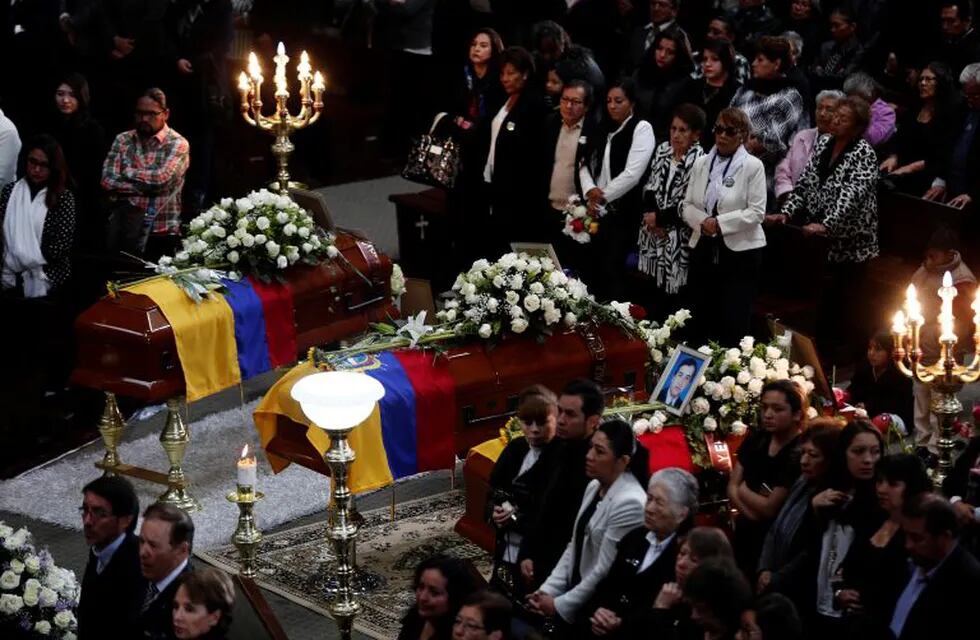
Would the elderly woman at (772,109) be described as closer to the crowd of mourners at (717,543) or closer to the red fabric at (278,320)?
the red fabric at (278,320)

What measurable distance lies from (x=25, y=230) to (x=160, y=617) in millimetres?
5206

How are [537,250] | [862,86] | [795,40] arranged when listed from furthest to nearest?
[795,40], [862,86], [537,250]

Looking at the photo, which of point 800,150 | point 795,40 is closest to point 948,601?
point 800,150

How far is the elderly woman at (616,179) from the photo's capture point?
1174 cm

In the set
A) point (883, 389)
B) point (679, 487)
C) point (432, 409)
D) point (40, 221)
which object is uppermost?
point (679, 487)

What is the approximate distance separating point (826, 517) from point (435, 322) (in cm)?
363

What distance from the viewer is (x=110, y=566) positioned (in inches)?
281

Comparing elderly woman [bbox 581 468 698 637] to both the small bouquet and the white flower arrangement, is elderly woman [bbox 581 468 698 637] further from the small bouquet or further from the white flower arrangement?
the small bouquet

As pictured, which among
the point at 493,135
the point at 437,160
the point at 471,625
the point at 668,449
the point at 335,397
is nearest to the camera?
the point at 471,625

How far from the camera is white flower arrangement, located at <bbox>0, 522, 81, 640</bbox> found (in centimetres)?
744

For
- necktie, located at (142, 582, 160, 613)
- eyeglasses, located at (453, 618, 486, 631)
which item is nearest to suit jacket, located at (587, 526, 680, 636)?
eyeglasses, located at (453, 618, 486, 631)

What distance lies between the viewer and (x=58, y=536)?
385 inches

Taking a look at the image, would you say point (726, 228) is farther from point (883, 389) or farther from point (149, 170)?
point (149, 170)

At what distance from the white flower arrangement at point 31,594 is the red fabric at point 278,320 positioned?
2.95 m
